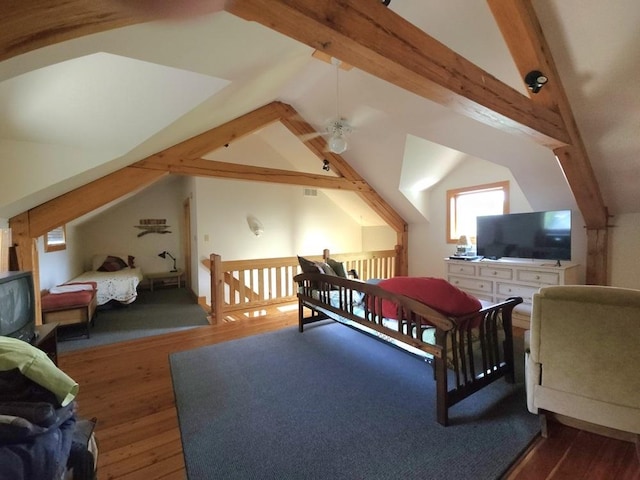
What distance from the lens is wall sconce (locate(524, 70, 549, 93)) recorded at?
6.67 feet

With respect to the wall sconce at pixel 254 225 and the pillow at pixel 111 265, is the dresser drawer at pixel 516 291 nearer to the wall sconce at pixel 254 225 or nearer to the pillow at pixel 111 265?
the wall sconce at pixel 254 225

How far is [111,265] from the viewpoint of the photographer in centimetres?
520

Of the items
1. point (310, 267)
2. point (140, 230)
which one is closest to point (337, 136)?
point (310, 267)

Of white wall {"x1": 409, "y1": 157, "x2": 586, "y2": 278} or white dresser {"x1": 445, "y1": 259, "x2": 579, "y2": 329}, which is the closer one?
white dresser {"x1": 445, "y1": 259, "x2": 579, "y2": 329}

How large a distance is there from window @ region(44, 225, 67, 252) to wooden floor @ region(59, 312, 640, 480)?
178 cm

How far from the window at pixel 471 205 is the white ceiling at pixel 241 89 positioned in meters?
0.59

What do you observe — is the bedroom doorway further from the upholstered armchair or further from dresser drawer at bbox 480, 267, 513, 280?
the upholstered armchair

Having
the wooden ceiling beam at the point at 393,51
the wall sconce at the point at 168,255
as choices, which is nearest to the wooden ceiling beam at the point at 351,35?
the wooden ceiling beam at the point at 393,51

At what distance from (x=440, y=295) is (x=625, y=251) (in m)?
3.03

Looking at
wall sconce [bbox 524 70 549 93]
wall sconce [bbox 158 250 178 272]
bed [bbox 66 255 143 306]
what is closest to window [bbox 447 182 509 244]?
wall sconce [bbox 524 70 549 93]

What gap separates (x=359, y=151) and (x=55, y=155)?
367 centimetres

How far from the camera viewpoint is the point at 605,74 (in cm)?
204

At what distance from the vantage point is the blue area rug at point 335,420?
143 cm

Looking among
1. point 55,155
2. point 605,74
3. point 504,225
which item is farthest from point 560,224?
point 55,155
